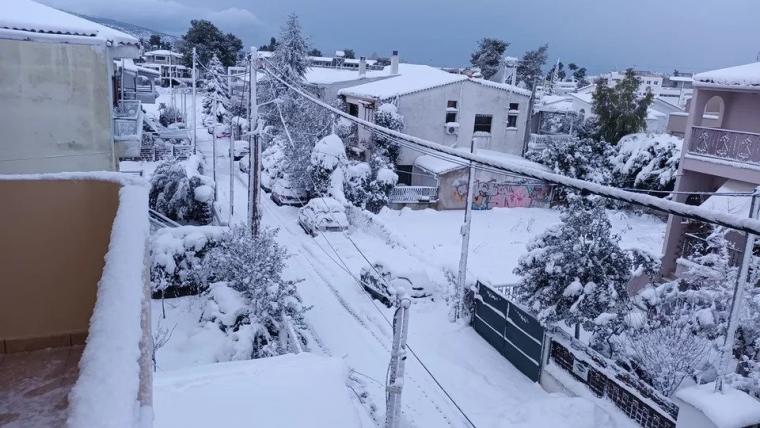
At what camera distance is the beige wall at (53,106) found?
9211 mm

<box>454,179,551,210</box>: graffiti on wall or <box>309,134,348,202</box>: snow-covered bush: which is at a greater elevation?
Result: <box>309,134,348,202</box>: snow-covered bush

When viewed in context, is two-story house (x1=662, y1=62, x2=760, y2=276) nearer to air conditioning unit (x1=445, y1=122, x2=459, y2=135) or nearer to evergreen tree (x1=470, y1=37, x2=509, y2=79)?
air conditioning unit (x1=445, y1=122, x2=459, y2=135)

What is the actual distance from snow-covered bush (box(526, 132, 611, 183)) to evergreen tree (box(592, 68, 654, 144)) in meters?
2.25

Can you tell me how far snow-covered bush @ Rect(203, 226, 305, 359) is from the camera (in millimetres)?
11711

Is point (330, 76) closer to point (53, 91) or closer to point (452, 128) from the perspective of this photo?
point (452, 128)

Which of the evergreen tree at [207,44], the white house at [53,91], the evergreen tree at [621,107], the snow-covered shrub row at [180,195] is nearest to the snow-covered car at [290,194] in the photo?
the snow-covered shrub row at [180,195]

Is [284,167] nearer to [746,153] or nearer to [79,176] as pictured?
[746,153]

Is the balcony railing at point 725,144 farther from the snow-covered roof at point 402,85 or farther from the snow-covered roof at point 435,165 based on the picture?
the snow-covered roof at point 402,85

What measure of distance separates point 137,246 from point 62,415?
0.69 meters

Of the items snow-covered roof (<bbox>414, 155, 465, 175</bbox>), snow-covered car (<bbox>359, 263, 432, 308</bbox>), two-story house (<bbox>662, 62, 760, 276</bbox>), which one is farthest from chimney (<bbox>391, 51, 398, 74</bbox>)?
snow-covered car (<bbox>359, 263, 432, 308</bbox>)

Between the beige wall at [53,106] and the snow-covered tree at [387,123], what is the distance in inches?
679

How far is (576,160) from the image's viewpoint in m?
28.5

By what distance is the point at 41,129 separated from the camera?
31.3 feet

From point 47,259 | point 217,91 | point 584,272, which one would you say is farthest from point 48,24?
point 217,91
